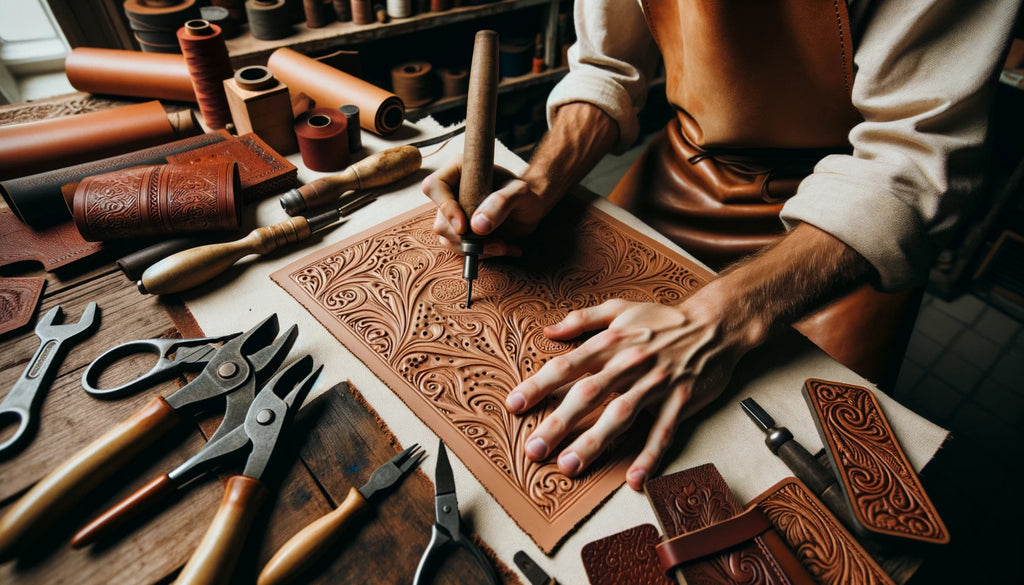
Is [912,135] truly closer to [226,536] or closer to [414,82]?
[226,536]

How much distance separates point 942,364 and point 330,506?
3.35 m

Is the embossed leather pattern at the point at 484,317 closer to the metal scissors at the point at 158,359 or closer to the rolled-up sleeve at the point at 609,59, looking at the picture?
the metal scissors at the point at 158,359

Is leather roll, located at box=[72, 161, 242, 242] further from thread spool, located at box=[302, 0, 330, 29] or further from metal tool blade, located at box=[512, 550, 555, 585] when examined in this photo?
thread spool, located at box=[302, 0, 330, 29]

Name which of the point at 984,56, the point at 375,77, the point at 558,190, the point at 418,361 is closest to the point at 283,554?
the point at 418,361

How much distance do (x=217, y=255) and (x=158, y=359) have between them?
269mm

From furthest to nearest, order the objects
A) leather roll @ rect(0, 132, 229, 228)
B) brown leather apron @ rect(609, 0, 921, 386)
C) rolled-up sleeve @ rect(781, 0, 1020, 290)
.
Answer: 1. brown leather apron @ rect(609, 0, 921, 386)
2. leather roll @ rect(0, 132, 229, 228)
3. rolled-up sleeve @ rect(781, 0, 1020, 290)

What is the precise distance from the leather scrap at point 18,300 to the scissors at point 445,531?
3.04 feet

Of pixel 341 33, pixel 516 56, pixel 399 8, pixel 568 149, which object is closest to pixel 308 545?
pixel 568 149

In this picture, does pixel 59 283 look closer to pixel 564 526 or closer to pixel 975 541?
pixel 564 526

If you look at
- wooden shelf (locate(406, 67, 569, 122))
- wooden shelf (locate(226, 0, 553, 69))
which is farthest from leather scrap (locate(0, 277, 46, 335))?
wooden shelf (locate(406, 67, 569, 122))

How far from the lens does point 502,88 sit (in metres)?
3.45

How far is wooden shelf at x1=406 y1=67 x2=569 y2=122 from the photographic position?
3.13m

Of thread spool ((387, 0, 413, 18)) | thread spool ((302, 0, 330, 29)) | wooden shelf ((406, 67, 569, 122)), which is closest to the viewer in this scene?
thread spool ((302, 0, 330, 29))

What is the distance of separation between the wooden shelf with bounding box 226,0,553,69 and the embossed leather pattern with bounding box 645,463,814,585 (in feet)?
7.62
